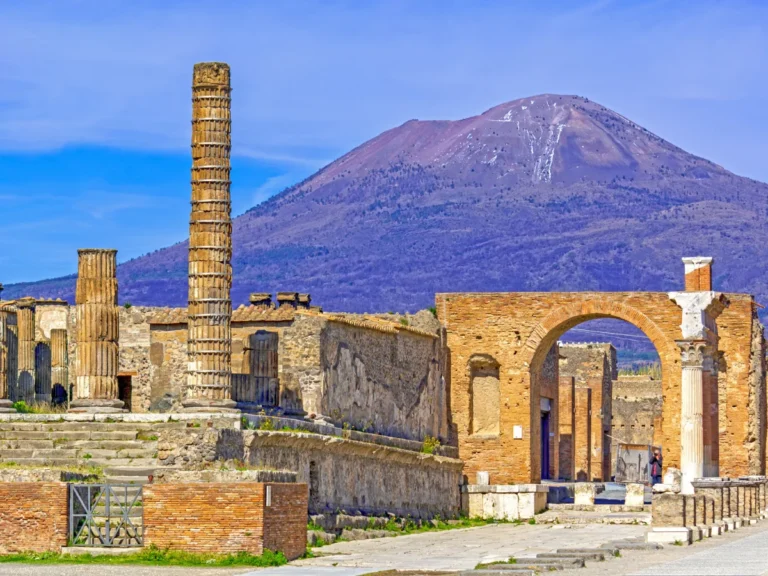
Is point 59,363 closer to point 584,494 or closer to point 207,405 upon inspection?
point 207,405

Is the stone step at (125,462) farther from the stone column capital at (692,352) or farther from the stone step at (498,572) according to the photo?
the stone column capital at (692,352)

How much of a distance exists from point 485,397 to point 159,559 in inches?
819

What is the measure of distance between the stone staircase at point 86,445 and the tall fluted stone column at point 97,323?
195 centimetres

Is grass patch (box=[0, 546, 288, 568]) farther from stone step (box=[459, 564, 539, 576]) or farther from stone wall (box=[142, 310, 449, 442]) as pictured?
stone wall (box=[142, 310, 449, 442])

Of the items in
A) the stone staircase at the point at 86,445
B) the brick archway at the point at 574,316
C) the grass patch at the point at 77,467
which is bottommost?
the grass patch at the point at 77,467

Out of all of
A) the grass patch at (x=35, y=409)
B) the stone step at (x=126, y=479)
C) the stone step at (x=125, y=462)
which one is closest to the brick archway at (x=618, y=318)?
the grass patch at (x=35, y=409)

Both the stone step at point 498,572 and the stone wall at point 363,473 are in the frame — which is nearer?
the stone step at point 498,572

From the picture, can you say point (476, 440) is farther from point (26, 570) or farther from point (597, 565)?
point (26, 570)

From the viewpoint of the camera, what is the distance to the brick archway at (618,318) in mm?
41812

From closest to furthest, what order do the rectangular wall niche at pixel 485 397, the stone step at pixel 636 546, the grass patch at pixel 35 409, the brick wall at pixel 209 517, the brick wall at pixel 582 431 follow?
1. the brick wall at pixel 209 517
2. the stone step at pixel 636 546
3. the grass patch at pixel 35 409
4. the rectangular wall niche at pixel 485 397
5. the brick wall at pixel 582 431

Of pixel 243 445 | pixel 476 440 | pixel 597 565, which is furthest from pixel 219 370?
pixel 476 440

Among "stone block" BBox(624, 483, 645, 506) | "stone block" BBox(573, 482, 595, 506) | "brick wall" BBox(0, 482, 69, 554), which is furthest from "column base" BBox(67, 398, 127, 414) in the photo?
"stone block" BBox(573, 482, 595, 506)

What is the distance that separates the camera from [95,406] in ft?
101

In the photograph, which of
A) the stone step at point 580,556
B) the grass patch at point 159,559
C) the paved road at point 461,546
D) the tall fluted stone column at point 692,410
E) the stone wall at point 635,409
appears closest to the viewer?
the grass patch at point 159,559
